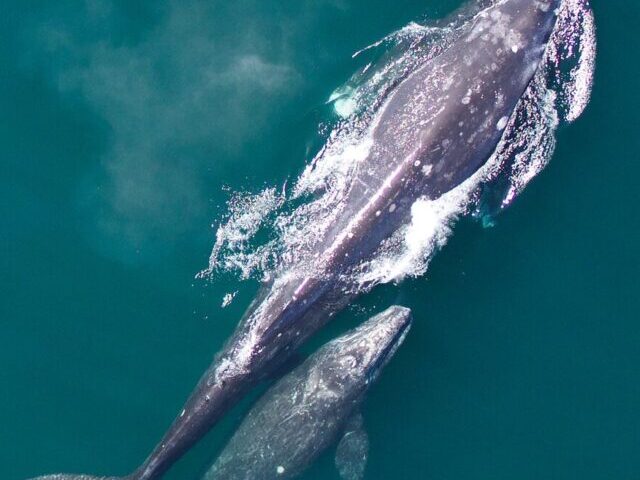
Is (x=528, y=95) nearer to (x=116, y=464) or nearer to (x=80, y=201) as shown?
(x=80, y=201)

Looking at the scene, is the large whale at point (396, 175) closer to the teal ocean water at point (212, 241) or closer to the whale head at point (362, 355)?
the whale head at point (362, 355)

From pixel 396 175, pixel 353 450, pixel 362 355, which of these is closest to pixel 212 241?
pixel 362 355

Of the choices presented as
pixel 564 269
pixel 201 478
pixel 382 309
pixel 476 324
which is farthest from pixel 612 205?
pixel 201 478

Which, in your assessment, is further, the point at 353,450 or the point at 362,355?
the point at 353,450

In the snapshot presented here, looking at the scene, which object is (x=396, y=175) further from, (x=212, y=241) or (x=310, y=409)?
(x=310, y=409)

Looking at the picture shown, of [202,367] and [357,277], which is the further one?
[202,367]
